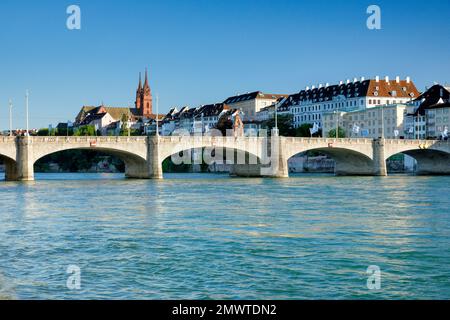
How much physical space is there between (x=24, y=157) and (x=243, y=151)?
20868 mm

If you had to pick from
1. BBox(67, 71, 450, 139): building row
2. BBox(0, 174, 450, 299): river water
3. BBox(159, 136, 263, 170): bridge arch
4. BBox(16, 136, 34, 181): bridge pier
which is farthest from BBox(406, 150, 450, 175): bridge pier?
BBox(0, 174, 450, 299): river water

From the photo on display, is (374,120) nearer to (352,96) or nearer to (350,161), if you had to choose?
(352,96)

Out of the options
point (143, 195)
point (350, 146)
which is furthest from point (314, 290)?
point (350, 146)

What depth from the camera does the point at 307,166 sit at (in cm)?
10656

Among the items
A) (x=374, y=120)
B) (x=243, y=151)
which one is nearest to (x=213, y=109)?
(x=374, y=120)

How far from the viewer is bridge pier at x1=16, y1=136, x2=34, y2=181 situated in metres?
56.3

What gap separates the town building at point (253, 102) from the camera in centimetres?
14575

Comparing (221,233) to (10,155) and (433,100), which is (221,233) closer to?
(10,155)

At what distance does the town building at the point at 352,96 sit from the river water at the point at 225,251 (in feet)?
Result: 289

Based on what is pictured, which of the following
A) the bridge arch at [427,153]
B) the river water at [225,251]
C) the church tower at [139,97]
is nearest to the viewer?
the river water at [225,251]

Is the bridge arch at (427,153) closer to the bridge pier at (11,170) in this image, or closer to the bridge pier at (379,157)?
the bridge pier at (379,157)

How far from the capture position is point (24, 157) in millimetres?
56531

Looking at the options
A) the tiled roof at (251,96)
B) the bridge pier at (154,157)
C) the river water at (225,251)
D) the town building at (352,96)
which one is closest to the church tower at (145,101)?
the tiled roof at (251,96)

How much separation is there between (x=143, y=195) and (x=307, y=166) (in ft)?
226
